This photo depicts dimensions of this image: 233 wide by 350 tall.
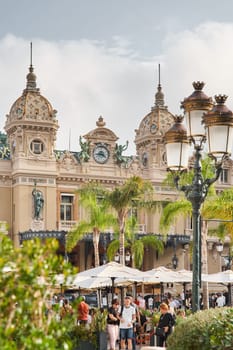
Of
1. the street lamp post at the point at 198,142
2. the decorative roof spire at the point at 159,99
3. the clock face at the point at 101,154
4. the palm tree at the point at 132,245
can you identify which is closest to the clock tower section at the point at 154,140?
the decorative roof spire at the point at 159,99

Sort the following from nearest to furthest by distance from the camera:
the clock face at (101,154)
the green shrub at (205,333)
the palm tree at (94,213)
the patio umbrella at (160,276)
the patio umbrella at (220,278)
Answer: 1. the green shrub at (205,333)
2. the patio umbrella at (160,276)
3. the patio umbrella at (220,278)
4. the palm tree at (94,213)
5. the clock face at (101,154)

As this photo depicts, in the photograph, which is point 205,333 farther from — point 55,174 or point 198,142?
point 55,174

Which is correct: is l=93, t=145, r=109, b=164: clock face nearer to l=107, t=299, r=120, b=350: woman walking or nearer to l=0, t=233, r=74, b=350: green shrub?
l=107, t=299, r=120, b=350: woman walking

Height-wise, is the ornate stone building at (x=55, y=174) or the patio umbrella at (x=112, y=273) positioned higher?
the ornate stone building at (x=55, y=174)

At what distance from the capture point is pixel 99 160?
52.2 meters

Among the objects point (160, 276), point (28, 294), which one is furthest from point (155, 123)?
point (28, 294)

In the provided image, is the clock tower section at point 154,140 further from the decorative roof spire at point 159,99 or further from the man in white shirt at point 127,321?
the man in white shirt at point 127,321

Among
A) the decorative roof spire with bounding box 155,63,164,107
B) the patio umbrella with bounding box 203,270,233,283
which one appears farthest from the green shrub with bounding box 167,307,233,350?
the decorative roof spire with bounding box 155,63,164,107

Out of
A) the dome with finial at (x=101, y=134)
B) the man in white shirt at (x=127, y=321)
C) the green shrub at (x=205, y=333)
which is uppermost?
the dome with finial at (x=101, y=134)

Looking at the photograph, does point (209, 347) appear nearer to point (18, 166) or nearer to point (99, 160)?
point (18, 166)

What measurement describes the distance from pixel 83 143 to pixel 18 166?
5738mm

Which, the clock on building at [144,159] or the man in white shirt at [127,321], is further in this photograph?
the clock on building at [144,159]

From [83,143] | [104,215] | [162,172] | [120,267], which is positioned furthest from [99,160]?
[120,267]

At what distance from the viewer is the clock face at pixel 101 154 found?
52.2 m
